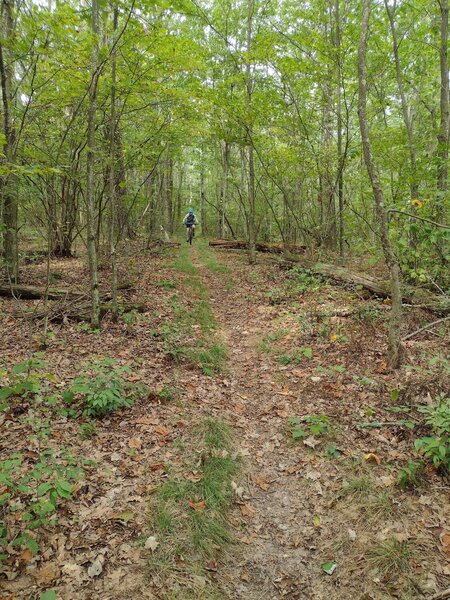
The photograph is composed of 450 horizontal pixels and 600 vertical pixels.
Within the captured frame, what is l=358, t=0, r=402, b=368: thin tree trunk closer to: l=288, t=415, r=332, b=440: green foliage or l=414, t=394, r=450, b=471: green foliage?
l=288, t=415, r=332, b=440: green foliage

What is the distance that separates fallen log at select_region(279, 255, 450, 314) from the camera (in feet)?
24.2

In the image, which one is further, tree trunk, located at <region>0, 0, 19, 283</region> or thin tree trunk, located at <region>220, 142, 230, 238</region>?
thin tree trunk, located at <region>220, 142, 230, 238</region>

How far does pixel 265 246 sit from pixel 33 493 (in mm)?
16134

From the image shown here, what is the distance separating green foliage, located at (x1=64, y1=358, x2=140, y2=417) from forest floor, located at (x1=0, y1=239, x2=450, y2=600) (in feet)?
0.14

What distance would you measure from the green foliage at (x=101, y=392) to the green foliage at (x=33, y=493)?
0.86m

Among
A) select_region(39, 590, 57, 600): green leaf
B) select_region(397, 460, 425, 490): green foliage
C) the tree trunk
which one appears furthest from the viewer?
the tree trunk

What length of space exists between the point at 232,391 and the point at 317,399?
1.40m

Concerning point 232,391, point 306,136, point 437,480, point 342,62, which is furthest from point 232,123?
point 437,480

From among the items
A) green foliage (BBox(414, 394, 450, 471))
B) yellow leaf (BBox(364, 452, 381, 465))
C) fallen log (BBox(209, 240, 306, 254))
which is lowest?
yellow leaf (BBox(364, 452, 381, 465))

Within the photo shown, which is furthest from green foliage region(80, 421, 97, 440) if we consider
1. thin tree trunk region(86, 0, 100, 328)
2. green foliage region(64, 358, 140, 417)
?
thin tree trunk region(86, 0, 100, 328)

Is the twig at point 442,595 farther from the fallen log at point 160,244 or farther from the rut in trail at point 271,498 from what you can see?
the fallen log at point 160,244

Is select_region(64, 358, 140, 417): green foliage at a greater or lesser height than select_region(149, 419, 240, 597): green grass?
greater

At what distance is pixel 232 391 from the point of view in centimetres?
605

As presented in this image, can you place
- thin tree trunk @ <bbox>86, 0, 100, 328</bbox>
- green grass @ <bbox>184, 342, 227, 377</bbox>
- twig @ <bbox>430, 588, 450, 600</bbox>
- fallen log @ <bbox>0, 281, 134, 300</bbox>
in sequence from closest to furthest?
twig @ <bbox>430, 588, 450, 600</bbox>, thin tree trunk @ <bbox>86, 0, 100, 328</bbox>, green grass @ <bbox>184, 342, 227, 377</bbox>, fallen log @ <bbox>0, 281, 134, 300</bbox>
